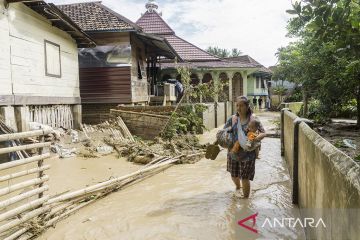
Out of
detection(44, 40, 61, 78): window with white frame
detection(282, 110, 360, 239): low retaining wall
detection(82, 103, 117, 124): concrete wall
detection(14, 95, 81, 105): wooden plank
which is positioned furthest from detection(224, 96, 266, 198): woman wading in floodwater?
detection(82, 103, 117, 124): concrete wall

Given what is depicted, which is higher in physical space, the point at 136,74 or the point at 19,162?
the point at 136,74

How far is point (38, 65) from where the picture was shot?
10648 mm

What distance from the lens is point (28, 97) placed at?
984cm

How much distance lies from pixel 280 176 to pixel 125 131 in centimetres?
653

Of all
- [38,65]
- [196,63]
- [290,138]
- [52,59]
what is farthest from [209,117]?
[196,63]

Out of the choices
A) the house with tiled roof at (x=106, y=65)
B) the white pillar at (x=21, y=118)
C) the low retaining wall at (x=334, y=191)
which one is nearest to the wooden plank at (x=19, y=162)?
the low retaining wall at (x=334, y=191)

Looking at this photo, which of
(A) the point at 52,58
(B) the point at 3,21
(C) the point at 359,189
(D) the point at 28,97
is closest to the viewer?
(C) the point at 359,189

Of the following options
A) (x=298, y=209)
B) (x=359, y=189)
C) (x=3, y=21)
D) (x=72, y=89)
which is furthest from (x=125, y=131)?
(x=359, y=189)

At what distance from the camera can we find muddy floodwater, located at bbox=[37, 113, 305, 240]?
4.16m

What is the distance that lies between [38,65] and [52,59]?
1112 millimetres

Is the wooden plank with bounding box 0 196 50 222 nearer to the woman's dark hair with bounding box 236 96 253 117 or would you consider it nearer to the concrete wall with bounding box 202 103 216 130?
the woman's dark hair with bounding box 236 96 253 117

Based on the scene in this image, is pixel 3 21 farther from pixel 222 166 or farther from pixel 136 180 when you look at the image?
pixel 222 166

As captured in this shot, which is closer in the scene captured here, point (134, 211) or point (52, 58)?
point (134, 211)

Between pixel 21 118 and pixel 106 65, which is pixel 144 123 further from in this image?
pixel 106 65
